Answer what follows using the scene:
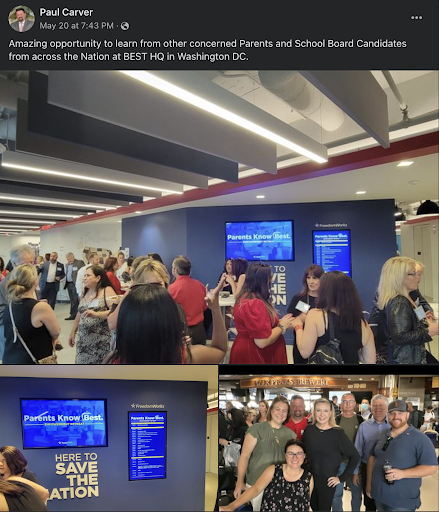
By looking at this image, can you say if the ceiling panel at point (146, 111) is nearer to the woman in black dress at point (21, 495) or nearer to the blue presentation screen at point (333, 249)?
the woman in black dress at point (21, 495)

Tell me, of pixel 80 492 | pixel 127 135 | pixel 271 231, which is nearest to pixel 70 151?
pixel 127 135

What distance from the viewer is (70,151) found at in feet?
6.02

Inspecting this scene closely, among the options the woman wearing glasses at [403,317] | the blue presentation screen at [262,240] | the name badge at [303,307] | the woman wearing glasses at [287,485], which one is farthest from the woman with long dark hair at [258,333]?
the blue presentation screen at [262,240]

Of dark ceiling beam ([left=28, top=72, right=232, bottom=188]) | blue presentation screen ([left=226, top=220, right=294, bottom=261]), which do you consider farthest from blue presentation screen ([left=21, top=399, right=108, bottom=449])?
blue presentation screen ([left=226, top=220, right=294, bottom=261])

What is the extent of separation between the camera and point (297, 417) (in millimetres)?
859

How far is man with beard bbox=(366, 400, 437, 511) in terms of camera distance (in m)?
0.83

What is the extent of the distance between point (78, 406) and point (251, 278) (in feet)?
3.71

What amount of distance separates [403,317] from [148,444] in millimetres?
1234

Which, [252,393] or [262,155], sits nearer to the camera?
[252,393]

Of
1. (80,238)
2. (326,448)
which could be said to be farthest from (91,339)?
(326,448)

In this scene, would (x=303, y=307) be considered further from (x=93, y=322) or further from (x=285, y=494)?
(x=93, y=322)

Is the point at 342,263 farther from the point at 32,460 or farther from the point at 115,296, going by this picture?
the point at 32,460

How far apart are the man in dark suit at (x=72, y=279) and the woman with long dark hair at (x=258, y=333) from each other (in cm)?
83

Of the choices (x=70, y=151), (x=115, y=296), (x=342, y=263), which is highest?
(x=70, y=151)
